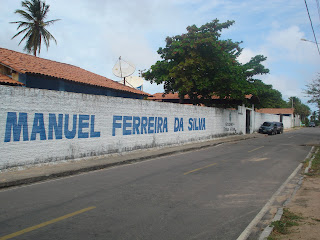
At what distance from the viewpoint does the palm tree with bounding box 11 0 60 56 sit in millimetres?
31109

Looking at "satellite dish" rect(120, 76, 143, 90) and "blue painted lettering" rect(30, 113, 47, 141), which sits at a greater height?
"satellite dish" rect(120, 76, 143, 90)

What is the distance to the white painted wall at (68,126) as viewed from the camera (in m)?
9.29


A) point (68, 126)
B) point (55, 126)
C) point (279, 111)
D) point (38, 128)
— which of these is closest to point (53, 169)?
point (38, 128)

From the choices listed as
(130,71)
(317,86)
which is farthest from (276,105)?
(130,71)

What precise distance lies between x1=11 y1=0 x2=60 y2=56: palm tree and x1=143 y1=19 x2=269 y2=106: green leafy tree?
46.9 feet

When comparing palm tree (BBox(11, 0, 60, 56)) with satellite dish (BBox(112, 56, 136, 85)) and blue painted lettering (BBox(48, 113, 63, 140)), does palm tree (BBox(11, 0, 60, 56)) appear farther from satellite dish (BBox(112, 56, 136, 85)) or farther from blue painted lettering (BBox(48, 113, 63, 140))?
blue painted lettering (BBox(48, 113, 63, 140))

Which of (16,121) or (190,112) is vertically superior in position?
(190,112)

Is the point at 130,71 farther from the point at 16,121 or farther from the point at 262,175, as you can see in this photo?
the point at 262,175

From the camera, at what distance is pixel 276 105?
8694cm

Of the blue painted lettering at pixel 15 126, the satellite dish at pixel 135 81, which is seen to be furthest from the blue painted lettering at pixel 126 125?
the satellite dish at pixel 135 81

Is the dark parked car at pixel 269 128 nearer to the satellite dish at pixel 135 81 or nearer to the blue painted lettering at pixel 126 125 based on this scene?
the satellite dish at pixel 135 81

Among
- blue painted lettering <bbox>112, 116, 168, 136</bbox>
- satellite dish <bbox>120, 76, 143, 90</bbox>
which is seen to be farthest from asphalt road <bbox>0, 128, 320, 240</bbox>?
satellite dish <bbox>120, 76, 143, 90</bbox>

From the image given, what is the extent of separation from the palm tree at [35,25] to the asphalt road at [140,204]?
2672 centimetres

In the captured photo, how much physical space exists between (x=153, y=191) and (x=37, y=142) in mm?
5275
